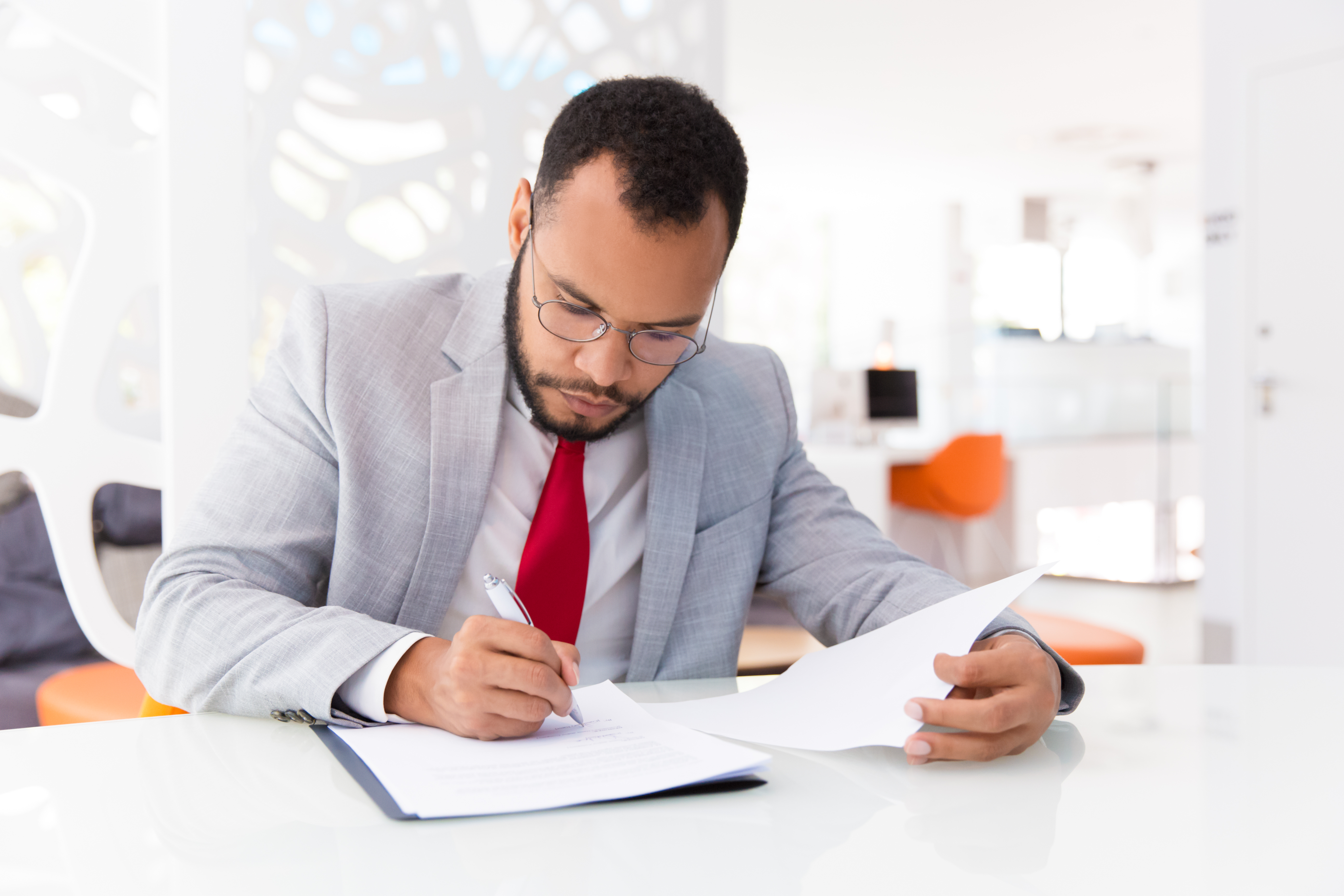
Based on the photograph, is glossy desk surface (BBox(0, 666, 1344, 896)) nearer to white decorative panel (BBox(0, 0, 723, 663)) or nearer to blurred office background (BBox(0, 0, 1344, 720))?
blurred office background (BBox(0, 0, 1344, 720))

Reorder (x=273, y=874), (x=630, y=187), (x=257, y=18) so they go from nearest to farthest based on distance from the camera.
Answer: (x=273, y=874) → (x=630, y=187) → (x=257, y=18)

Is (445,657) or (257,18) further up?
(257,18)

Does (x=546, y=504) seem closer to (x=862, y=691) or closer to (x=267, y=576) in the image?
(x=267, y=576)

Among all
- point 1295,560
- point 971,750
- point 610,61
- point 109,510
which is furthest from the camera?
point 1295,560

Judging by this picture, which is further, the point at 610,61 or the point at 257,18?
the point at 610,61

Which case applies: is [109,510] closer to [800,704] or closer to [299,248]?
[299,248]

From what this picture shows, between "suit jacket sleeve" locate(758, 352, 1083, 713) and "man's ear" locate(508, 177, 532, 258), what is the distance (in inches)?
17.0

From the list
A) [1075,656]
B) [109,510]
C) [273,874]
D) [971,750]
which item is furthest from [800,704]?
[109,510]

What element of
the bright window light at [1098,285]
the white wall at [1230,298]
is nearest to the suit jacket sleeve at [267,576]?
Answer: the white wall at [1230,298]

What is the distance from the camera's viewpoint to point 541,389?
121cm

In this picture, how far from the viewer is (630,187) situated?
1073mm

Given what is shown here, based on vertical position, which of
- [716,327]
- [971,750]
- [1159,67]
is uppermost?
[1159,67]

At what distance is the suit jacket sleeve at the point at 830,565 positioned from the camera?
1.19 m

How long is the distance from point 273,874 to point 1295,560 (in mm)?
4223
